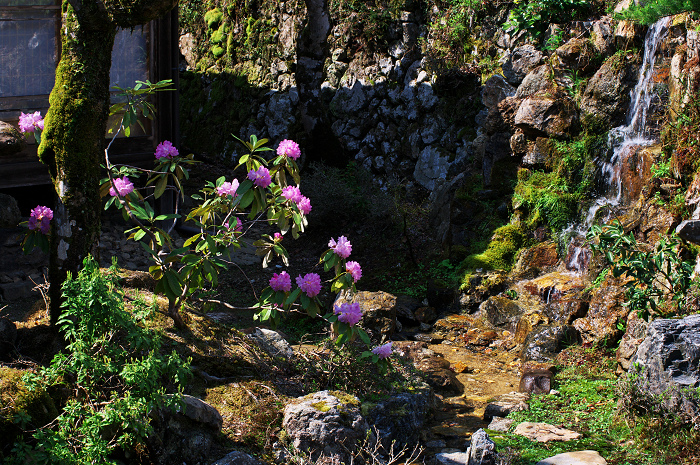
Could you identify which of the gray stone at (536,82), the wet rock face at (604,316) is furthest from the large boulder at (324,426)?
the gray stone at (536,82)

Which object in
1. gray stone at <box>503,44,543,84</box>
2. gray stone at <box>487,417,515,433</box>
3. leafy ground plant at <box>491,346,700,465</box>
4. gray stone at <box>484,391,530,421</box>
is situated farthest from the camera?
gray stone at <box>503,44,543,84</box>

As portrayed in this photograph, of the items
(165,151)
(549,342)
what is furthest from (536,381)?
(165,151)

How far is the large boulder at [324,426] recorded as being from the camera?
3.75 meters

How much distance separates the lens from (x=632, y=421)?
481cm

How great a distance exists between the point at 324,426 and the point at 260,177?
1.60 m

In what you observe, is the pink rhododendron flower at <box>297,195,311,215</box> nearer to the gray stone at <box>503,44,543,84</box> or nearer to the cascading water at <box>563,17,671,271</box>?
the cascading water at <box>563,17,671,271</box>

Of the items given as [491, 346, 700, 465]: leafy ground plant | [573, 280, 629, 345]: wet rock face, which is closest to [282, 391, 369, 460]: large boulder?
[491, 346, 700, 465]: leafy ground plant

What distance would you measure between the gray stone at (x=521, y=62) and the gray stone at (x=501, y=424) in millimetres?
7039

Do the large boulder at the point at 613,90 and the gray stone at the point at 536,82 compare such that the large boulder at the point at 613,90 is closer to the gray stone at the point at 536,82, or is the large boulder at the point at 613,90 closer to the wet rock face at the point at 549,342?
the gray stone at the point at 536,82

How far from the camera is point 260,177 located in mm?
3826

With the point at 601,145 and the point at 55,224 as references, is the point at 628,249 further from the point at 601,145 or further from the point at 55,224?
the point at 55,224

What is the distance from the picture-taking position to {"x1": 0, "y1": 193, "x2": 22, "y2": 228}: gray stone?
19.6ft

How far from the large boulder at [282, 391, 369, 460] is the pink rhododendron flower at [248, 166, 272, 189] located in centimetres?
145

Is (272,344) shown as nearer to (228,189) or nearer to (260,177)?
(228,189)
